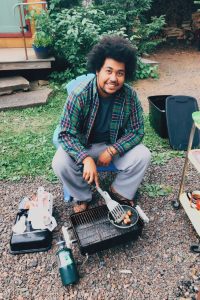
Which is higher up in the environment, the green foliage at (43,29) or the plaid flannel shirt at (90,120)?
the green foliage at (43,29)

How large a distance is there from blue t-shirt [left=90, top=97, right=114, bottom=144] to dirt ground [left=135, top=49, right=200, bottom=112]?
2526mm

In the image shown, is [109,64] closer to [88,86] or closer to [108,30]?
[88,86]

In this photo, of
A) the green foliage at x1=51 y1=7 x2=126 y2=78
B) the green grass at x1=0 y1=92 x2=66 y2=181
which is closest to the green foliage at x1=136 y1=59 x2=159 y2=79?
the green foliage at x1=51 y1=7 x2=126 y2=78

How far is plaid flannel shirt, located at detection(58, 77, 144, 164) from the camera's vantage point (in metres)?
2.48

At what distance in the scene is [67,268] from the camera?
2129 millimetres

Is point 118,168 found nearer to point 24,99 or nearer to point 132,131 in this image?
point 132,131

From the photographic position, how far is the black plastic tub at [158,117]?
3820mm

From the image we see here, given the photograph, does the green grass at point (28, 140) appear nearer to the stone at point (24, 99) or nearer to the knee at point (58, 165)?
the stone at point (24, 99)

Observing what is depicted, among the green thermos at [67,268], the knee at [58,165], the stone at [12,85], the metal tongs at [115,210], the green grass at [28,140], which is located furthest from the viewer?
the stone at [12,85]

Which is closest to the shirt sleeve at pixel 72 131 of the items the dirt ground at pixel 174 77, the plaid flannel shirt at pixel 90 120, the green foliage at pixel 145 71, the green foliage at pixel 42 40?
the plaid flannel shirt at pixel 90 120

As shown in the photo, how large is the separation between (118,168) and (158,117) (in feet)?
4.93

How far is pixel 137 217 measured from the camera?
2389 mm

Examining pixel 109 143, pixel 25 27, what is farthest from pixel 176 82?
pixel 109 143

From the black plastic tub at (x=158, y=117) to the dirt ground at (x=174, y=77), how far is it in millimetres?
801
